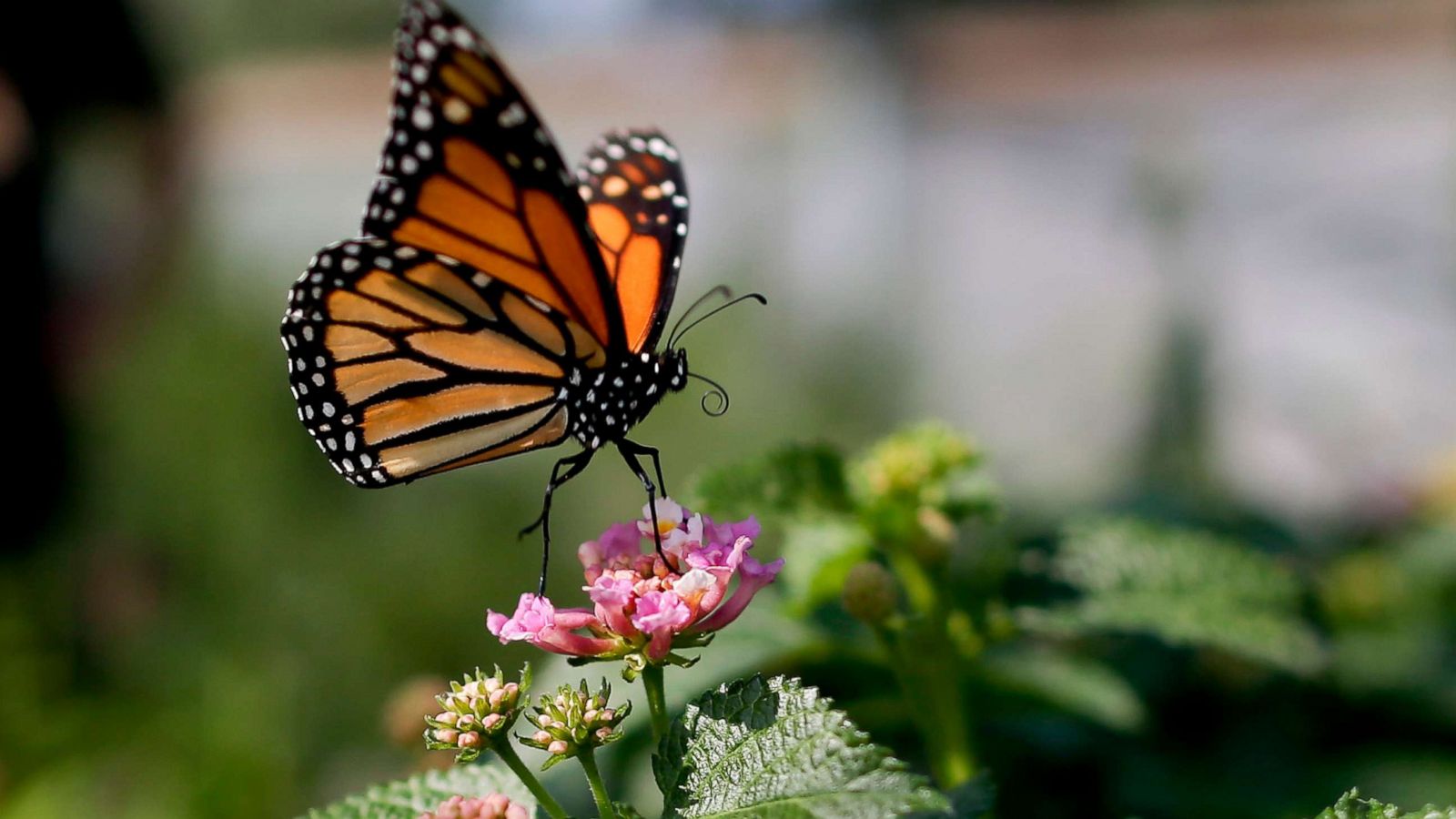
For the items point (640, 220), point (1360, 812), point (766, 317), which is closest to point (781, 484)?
point (640, 220)

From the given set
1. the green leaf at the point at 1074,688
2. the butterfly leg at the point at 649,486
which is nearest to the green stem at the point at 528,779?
the butterfly leg at the point at 649,486

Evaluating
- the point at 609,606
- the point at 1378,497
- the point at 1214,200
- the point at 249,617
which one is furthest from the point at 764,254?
the point at 609,606

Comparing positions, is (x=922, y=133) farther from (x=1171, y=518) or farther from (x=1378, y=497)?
(x=1171, y=518)

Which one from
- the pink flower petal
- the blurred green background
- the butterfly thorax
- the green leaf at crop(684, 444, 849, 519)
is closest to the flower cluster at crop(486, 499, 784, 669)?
the pink flower petal

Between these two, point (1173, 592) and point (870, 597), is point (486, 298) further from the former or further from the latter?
point (1173, 592)

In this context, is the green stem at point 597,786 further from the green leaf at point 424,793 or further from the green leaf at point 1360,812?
the green leaf at point 1360,812

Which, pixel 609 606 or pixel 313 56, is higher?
pixel 313 56
